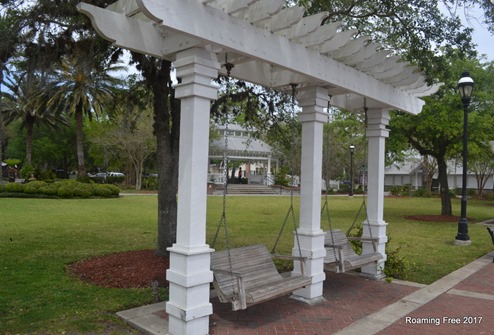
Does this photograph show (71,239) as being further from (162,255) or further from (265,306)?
(265,306)

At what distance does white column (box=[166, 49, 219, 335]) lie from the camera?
409cm

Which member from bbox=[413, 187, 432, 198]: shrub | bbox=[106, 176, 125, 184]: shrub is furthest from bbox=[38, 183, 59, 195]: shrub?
bbox=[413, 187, 432, 198]: shrub

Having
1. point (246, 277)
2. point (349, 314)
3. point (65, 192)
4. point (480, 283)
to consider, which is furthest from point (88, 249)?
point (65, 192)

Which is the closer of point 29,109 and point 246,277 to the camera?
point 246,277

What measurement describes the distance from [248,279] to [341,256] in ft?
5.57

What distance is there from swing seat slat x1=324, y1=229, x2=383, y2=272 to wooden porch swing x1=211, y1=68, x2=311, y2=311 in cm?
70

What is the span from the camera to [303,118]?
19.1 feet

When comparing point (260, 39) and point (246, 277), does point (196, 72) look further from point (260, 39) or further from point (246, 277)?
point (246, 277)

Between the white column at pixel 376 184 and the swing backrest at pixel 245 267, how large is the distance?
258 cm

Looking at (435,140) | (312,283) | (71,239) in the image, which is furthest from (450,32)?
(435,140)

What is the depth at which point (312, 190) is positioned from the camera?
18.8ft

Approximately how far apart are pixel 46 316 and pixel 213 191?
29441 millimetres

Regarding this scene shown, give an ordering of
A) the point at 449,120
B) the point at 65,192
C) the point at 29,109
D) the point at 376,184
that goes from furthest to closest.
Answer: the point at 29,109 < the point at 65,192 < the point at 449,120 < the point at 376,184

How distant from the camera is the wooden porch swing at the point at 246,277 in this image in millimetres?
4265
